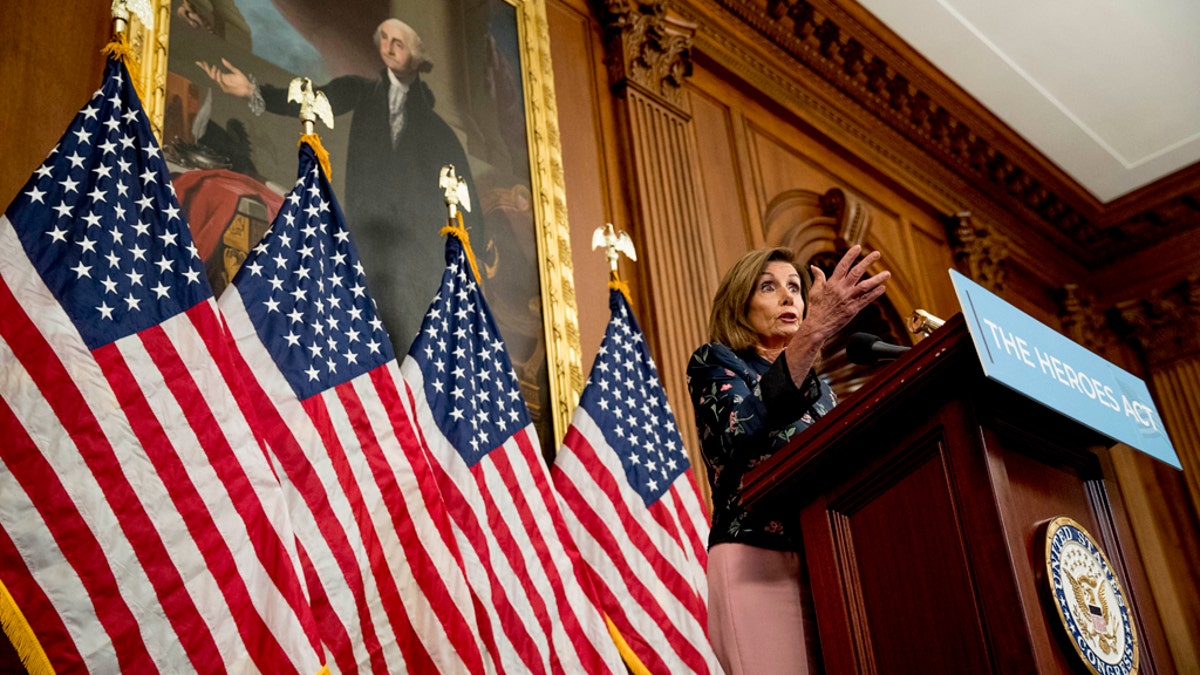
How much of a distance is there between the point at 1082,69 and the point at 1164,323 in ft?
8.40

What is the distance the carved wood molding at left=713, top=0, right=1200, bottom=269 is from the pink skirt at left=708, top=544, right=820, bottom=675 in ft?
15.8

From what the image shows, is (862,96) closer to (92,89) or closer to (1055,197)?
(1055,197)

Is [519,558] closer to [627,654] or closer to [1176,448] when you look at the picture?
[627,654]

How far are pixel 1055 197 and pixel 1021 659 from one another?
8.05 metres

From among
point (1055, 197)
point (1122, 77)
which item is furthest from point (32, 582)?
point (1055, 197)

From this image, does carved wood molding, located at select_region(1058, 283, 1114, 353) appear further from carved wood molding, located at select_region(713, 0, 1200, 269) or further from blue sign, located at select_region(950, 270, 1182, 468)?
blue sign, located at select_region(950, 270, 1182, 468)

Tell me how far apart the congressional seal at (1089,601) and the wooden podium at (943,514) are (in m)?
0.02

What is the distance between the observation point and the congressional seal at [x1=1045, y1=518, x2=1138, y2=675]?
1590 mm

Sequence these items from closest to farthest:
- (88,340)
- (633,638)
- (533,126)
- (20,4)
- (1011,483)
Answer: (1011,483) < (88,340) < (20,4) < (633,638) < (533,126)

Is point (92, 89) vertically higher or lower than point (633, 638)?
higher

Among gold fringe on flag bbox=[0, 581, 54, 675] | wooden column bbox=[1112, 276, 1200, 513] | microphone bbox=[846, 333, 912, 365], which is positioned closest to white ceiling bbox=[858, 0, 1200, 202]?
wooden column bbox=[1112, 276, 1200, 513]

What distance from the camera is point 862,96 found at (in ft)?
23.7

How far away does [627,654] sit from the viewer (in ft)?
11.3

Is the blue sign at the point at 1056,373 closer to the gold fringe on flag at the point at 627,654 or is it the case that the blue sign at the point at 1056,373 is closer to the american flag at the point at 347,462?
the american flag at the point at 347,462
